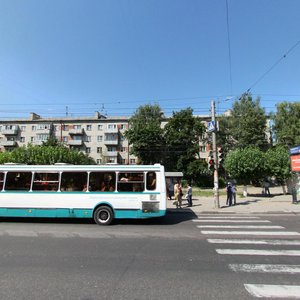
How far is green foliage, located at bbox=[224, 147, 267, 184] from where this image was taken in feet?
105

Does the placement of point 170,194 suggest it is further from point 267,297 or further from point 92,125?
point 92,125

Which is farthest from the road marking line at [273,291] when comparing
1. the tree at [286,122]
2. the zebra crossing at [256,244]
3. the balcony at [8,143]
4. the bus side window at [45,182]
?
the balcony at [8,143]

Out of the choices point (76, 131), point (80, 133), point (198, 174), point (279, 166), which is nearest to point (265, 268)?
point (279, 166)

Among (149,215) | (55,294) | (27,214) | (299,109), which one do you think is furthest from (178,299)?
(299,109)

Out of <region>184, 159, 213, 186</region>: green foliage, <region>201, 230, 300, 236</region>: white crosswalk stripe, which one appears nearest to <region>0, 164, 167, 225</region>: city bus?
<region>201, 230, 300, 236</region>: white crosswalk stripe

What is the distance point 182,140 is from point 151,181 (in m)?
49.3

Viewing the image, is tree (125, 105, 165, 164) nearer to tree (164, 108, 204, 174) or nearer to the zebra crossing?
tree (164, 108, 204, 174)

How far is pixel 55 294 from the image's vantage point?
5.17 metres

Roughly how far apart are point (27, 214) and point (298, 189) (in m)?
19.0

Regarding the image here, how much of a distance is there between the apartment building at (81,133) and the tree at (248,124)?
46.6 ft

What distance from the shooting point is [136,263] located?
7.12m

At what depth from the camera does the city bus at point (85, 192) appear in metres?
13.1

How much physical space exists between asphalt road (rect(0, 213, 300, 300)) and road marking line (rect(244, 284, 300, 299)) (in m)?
0.07

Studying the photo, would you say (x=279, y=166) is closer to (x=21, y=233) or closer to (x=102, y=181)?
(x=102, y=181)
